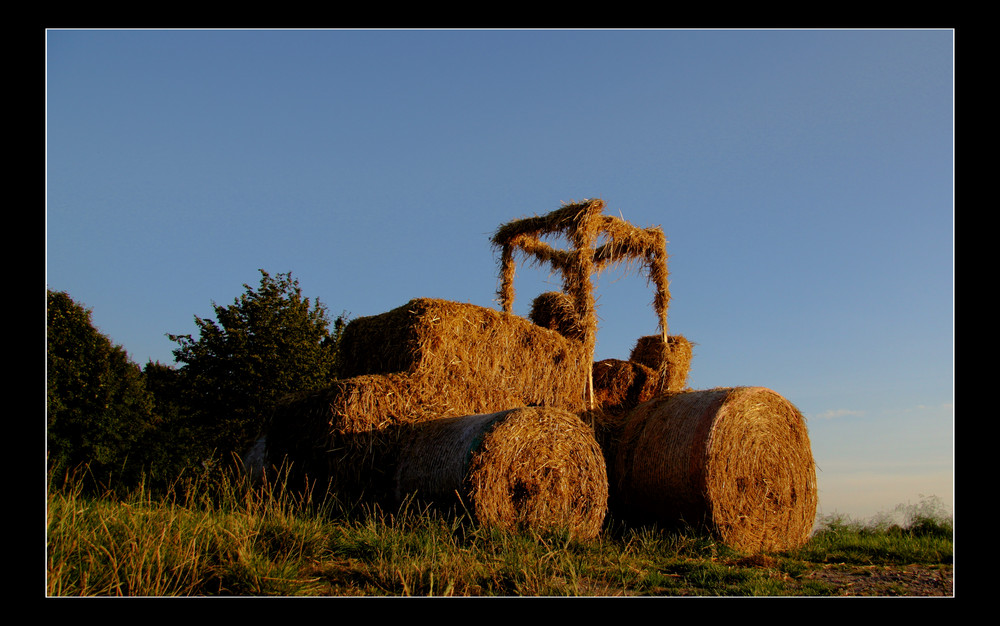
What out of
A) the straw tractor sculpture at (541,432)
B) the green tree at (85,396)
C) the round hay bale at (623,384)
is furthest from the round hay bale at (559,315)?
the green tree at (85,396)

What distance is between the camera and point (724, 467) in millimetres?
8383

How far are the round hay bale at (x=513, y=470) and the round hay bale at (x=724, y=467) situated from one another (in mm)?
1134

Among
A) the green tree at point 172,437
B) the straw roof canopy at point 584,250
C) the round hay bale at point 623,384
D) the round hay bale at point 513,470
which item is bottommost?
the green tree at point 172,437

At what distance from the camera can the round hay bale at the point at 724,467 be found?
327 inches

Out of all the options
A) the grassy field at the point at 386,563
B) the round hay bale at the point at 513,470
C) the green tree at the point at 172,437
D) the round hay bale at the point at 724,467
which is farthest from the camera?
the green tree at the point at 172,437

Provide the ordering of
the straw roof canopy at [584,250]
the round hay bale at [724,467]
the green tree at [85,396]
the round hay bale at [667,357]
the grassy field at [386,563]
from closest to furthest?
the grassy field at [386,563] < the round hay bale at [724,467] < the straw roof canopy at [584,250] < the round hay bale at [667,357] < the green tree at [85,396]

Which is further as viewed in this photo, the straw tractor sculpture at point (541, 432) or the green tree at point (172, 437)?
the green tree at point (172, 437)

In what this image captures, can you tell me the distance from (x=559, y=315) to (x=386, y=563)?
6564 millimetres

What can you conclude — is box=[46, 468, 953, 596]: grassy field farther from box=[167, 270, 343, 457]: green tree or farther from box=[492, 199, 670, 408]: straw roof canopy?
box=[167, 270, 343, 457]: green tree

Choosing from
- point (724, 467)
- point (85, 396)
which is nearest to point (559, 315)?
point (724, 467)

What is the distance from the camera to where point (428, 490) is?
282 inches

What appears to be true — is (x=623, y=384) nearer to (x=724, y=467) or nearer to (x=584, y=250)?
(x=584, y=250)

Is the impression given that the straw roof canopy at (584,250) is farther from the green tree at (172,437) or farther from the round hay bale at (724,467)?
the green tree at (172,437)

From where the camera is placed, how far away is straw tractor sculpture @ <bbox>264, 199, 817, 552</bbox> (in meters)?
7.25
